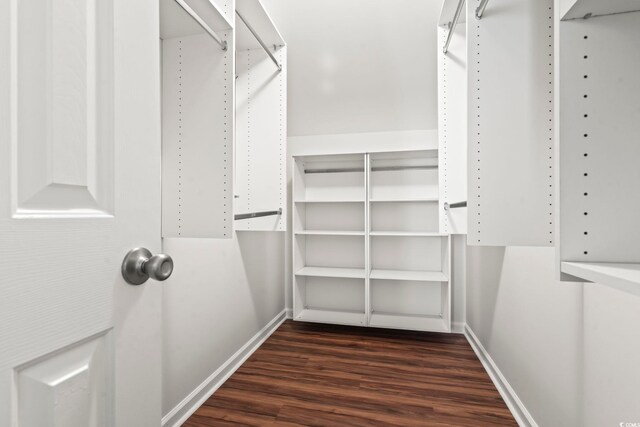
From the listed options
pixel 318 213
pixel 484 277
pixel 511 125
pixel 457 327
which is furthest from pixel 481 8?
pixel 457 327

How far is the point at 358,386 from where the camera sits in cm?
183

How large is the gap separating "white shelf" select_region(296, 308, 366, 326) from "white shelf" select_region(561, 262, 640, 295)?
214cm

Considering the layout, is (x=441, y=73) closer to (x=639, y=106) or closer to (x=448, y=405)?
(x=639, y=106)

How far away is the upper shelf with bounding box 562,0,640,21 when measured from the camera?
538mm

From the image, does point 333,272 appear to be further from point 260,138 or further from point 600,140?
point 600,140

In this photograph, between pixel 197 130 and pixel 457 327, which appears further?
pixel 457 327

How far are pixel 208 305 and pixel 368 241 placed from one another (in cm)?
130

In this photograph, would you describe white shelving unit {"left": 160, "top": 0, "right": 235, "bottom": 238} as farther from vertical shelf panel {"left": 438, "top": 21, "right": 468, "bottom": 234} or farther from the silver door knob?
vertical shelf panel {"left": 438, "top": 21, "right": 468, "bottom": 234}

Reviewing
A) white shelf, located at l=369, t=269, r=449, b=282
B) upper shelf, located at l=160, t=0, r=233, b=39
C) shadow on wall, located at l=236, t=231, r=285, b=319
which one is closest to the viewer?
upper shelf, located at l=160, t=0, r=233, b=39

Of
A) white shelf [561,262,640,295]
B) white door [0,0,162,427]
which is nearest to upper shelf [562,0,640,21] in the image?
white shelf [561,262,640,295]

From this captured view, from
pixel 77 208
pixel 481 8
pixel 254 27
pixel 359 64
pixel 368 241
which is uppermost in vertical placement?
pixel 359 64

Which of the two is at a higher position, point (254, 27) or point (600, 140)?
point (254, 27)

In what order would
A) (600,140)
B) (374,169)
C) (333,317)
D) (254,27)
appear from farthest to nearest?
(374,169)
(333,317)
(254,27)
(600,140)

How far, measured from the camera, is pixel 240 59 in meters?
2.11
